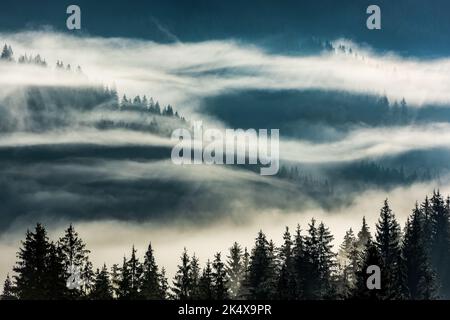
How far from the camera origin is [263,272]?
93.6 metres

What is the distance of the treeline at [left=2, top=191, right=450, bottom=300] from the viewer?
76.1 meters

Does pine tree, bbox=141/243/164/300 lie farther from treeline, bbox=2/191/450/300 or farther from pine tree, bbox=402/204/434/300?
pine tree, bbox=402/204/434/300

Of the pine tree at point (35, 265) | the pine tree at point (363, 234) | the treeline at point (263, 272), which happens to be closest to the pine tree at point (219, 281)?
the treeline at point (263, 272)

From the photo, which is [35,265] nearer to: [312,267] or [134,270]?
[134,270]

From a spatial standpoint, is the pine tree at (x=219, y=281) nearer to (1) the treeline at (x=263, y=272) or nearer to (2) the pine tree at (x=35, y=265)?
(1) the treeline at (x=263, y=272)

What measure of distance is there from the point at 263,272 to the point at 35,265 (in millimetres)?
26736

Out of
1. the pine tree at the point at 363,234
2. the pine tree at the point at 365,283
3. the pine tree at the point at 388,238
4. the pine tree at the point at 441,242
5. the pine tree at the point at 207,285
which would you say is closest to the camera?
the pine tree at the point at 365,283

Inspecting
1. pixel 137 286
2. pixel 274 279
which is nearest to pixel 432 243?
pixel 274 279

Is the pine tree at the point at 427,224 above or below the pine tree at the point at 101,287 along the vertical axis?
above

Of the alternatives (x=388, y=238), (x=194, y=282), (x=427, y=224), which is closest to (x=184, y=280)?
(x=194, y=282)

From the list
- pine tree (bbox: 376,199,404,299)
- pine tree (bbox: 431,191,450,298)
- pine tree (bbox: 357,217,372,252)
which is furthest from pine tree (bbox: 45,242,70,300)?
pine tree (bbox: 431,191,450,298)

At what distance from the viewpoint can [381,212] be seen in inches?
5054

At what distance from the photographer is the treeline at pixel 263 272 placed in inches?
2995
